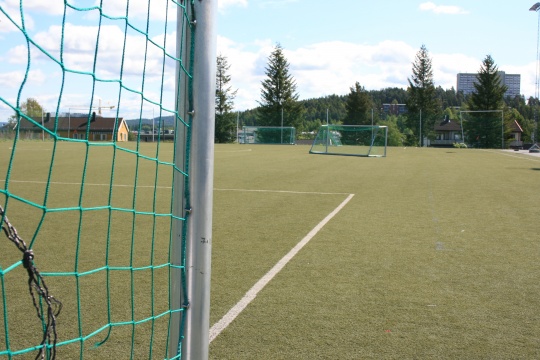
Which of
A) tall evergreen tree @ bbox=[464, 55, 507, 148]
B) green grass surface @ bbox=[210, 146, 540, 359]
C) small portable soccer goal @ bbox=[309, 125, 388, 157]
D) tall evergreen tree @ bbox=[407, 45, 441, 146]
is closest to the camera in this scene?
green grass surface @ bbox=[210, 146, 540, 359]

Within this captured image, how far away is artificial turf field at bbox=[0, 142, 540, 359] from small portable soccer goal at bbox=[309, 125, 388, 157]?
64.1 feet

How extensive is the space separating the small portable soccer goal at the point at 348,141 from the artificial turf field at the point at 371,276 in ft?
64.1

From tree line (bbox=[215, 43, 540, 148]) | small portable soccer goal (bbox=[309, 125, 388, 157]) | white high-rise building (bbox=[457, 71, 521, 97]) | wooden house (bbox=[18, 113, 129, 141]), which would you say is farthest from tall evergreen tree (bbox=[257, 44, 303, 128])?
white high-rise building (bbox=[457, 71, 521, 97])

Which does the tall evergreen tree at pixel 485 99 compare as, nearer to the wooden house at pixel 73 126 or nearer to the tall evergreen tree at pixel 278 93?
the tall evergreen tree at pixel 278 93

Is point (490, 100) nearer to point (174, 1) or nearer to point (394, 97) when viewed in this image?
point (174, 1)

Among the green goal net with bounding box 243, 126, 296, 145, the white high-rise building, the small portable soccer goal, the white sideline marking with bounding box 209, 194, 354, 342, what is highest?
the white high-rise building

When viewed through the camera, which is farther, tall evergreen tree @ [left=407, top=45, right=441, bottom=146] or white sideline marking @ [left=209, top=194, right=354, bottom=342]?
tall evergreen tree @ [left=407, top=45, right=441, bottom=146]

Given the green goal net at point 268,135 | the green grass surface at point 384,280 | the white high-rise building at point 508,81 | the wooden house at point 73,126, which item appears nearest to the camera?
the wooden house at point 73,126

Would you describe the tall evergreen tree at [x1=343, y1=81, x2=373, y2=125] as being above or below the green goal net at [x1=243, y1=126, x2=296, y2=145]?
above

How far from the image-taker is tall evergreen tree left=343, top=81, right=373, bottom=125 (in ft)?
261

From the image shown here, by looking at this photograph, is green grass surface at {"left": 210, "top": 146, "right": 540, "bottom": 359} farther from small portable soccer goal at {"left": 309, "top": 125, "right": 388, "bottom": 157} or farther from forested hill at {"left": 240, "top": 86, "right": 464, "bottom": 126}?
forested hill at {"left": 240, "top": 86, "right": 464, "bottom": 126}

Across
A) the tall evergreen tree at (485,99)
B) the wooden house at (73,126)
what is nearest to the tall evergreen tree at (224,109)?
the tall evergreen tree at (485,99)

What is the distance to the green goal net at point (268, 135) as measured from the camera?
5400 cm

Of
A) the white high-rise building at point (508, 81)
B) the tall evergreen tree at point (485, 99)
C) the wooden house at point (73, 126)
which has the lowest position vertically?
the wooden house at point (73, 126)
